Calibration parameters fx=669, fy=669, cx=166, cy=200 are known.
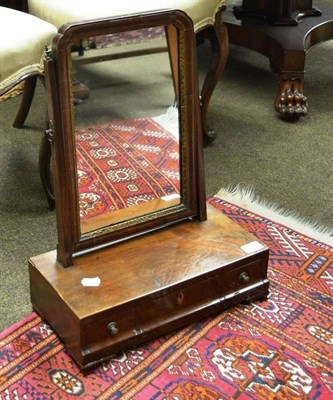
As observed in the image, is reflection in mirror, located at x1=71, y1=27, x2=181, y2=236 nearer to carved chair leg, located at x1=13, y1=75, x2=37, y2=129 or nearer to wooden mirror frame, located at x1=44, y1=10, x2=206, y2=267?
wooden mirror frame, located at x1=44, y1=10, x2=206, y2=267

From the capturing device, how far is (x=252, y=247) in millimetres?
1329

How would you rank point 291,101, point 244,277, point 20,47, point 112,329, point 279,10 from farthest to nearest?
point 279,10, point 291,101, point 20,47, point 244,277, point 112,329

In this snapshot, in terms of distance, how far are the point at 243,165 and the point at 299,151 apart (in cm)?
21

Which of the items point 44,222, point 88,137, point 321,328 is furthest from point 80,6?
point 321,328

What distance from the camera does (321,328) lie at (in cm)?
130

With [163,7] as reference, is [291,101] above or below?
below

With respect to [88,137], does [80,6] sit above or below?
above

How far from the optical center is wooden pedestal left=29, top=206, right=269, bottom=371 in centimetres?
117

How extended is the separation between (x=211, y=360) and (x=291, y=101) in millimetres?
1194

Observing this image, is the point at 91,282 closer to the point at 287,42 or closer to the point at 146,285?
the point at 146,285

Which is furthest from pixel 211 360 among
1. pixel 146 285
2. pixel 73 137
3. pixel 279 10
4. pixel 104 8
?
pixel 279 10

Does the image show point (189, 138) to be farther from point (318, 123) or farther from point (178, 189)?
point (318, 123)

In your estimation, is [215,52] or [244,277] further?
[215,52]

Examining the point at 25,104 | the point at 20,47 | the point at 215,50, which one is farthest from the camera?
the point at 25,104
